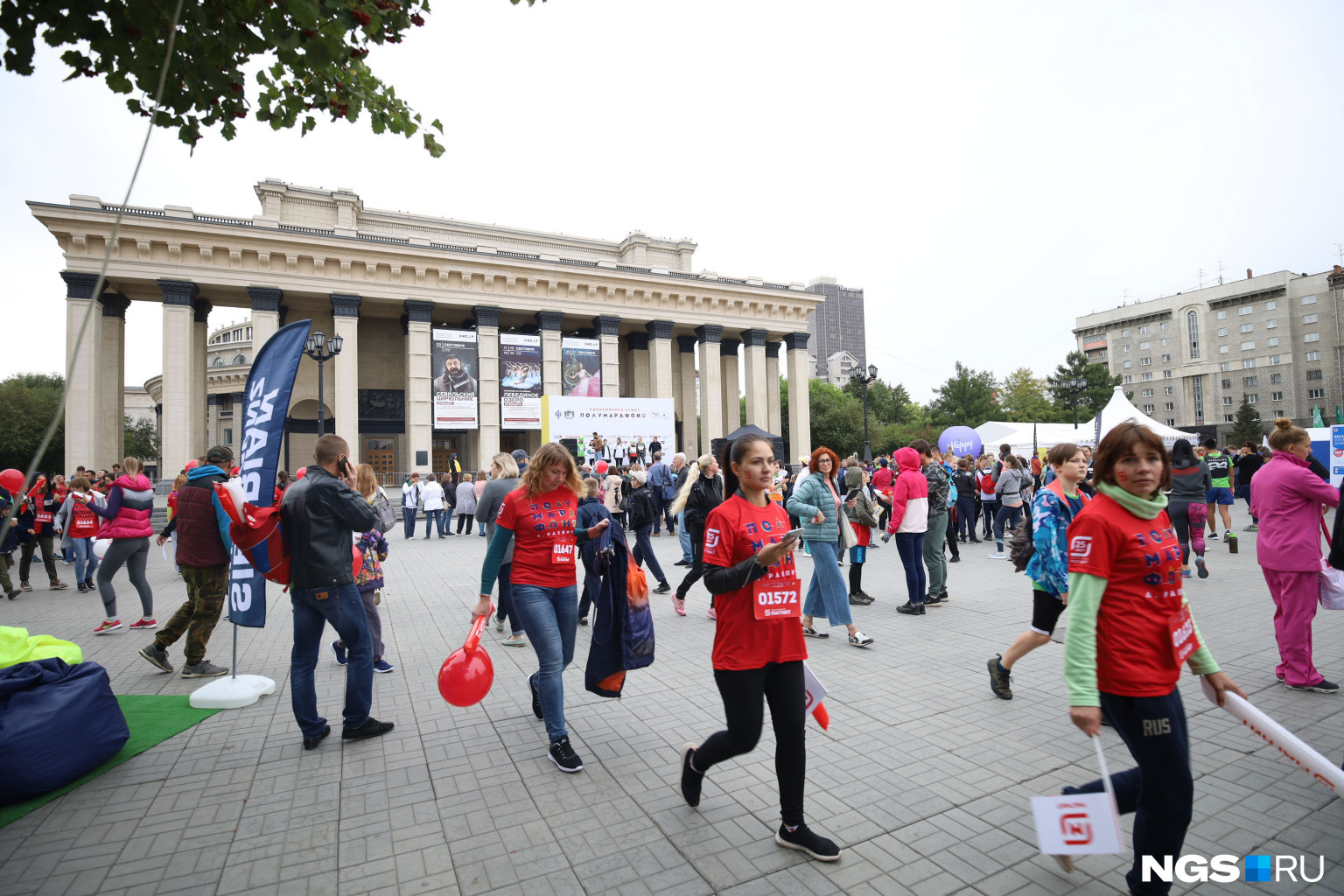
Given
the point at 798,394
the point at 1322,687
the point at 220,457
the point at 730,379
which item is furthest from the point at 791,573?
the point at 730,379

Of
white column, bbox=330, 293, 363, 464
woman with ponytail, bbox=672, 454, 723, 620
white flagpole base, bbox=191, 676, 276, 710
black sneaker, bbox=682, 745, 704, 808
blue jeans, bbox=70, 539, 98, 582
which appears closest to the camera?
black sneaker, bbox=682, 745, 704, 808

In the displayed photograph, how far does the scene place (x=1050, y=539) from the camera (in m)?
4.51

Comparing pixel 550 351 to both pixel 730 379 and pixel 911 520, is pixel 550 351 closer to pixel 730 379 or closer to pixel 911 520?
pixel 730 379

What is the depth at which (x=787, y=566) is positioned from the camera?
2.95 metres

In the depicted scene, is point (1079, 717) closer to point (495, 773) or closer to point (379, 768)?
point (495, 773)

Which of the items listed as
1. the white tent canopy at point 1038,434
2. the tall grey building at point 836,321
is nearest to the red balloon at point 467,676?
the white tent canopy at point 1038,434

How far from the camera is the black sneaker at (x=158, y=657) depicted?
230 inches

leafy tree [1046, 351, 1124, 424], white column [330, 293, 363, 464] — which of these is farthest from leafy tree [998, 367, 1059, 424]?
white column [330, 293, 363, 464]

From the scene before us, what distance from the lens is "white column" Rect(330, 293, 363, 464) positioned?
30188mm

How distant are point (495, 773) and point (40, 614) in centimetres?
903

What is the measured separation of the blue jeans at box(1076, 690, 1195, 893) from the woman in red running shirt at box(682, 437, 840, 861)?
1154mm

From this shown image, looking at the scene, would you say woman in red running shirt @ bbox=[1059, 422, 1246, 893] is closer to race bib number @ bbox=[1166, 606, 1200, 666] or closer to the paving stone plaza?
race bib number @ bbox=[1166, 606, 1200, 666]

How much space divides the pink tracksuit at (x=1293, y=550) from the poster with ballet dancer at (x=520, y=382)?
2998cm

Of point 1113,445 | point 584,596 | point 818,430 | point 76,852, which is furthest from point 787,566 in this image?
point 818,430
